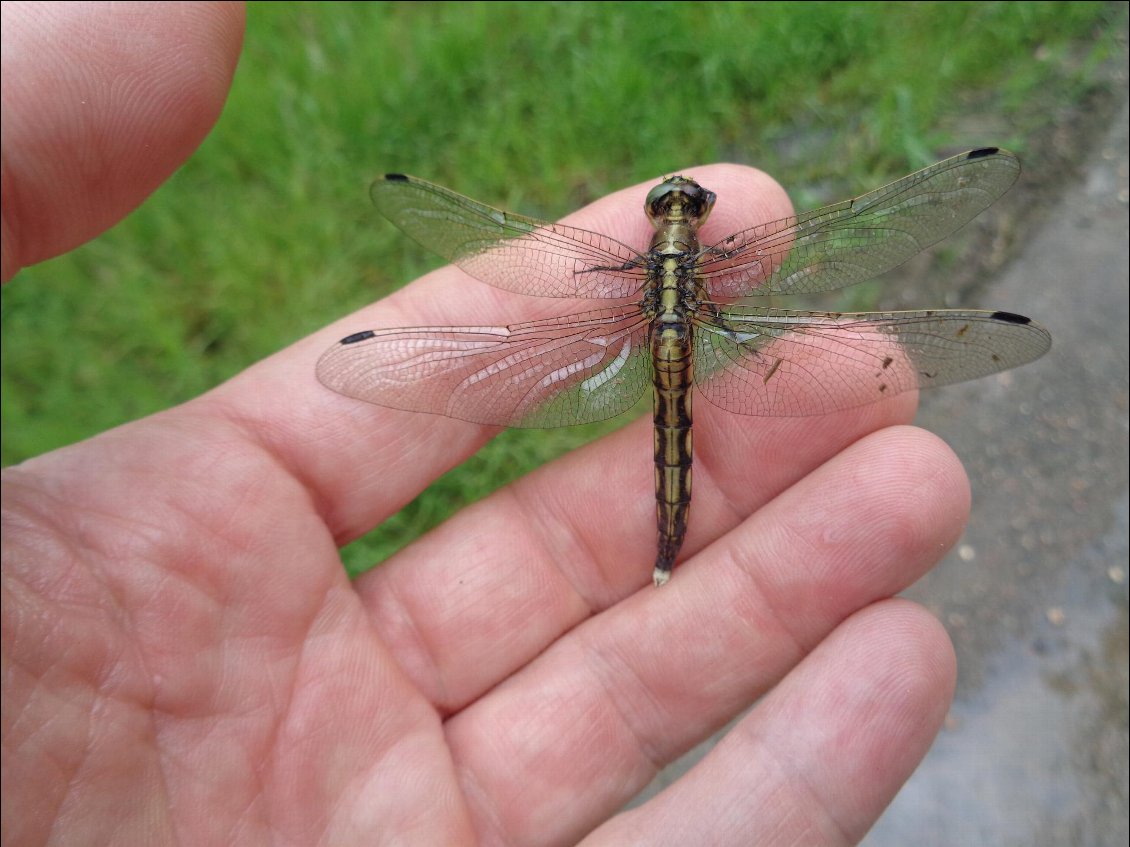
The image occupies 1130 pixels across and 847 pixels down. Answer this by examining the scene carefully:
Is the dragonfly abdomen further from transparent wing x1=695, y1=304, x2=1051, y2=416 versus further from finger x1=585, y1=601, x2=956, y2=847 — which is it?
finger x1=585, y1=601, x2=956, y2=847

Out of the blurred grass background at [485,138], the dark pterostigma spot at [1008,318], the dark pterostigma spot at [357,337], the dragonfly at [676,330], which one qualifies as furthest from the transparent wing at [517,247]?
the blurred grass background at [485,138]

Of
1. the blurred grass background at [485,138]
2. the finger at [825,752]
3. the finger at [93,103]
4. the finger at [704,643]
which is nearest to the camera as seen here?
the finger at [93,103]

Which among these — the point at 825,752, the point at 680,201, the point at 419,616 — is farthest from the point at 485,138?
the point at 825,752

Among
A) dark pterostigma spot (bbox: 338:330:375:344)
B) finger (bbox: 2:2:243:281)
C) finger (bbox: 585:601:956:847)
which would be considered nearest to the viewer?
finger (bbox: 2:2:243:281)

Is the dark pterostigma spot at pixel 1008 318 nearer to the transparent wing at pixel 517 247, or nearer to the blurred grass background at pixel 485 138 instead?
the transparent wing at pixel 517 247

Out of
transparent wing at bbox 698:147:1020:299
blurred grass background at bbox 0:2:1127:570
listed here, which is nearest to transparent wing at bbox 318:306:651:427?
transparent wing at bbox 698:147:1020:299

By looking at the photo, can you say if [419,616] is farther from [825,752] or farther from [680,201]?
[680,201]

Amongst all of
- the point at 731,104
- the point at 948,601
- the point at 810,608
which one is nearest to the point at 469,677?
the point at 810,608
